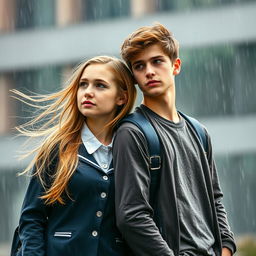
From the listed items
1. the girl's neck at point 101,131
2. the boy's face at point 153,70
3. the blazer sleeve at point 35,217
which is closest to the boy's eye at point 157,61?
the boy's face at point 153,70

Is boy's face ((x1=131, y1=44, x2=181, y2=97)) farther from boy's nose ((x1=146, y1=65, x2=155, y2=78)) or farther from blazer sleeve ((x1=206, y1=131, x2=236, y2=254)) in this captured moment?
blazer sleeve ((x1=206, y1=131, x2=236, y2=254))

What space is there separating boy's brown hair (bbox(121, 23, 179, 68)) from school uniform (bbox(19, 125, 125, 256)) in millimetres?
564

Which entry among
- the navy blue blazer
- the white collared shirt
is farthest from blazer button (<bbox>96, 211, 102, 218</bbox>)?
the white collared shirt

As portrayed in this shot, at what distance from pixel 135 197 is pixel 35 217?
1.84ft

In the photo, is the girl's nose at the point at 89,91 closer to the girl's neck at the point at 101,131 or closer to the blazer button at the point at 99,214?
the girl's neck at the point at 101,131

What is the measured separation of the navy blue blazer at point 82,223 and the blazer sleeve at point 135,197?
0.13 metres

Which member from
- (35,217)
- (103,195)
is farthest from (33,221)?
(103,195)

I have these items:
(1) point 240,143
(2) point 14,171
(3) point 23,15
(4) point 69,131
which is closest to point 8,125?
(2) point 14,171

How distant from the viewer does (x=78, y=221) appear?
3.26m

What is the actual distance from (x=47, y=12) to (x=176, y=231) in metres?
19.3

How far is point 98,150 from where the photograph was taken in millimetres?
3393

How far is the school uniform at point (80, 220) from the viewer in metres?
3.24

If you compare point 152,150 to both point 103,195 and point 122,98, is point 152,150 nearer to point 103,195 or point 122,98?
point 103,195

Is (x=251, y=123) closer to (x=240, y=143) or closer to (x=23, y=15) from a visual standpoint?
(x=240, y=143)
